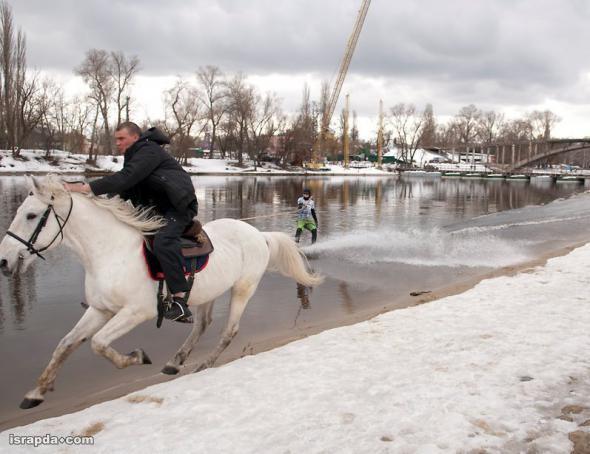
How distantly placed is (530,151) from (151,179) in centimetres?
11851

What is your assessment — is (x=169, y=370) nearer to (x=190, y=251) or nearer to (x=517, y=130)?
(x=190, y=251)

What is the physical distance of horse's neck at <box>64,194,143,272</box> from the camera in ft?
13.9

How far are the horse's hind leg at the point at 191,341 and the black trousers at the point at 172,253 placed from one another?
3.94 feet

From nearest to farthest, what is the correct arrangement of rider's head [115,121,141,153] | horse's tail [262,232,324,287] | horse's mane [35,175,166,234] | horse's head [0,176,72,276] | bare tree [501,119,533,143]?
horse's head [0,176,72,276] → horse's mane [35,175,166,234] → rider's head [115,121,141,153] → horse's tail [262,232,324,287] → bare tree [501,119,533,143]

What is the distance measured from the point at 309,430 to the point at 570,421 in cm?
197

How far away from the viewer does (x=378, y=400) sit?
3.94 metres

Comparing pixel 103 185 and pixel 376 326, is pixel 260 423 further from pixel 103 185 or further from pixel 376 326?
pixel 376 326

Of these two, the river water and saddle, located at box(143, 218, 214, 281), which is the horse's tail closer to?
the river water

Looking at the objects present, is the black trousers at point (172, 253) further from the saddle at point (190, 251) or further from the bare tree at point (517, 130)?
the bare tree at point (517, 130)

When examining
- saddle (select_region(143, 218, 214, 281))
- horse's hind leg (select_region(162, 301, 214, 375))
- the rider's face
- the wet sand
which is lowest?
the wet sand

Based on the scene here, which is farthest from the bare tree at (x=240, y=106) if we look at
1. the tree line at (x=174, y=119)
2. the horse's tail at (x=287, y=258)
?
the horse's tail at (x=287, y=258)

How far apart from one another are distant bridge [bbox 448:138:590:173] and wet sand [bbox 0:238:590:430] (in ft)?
339

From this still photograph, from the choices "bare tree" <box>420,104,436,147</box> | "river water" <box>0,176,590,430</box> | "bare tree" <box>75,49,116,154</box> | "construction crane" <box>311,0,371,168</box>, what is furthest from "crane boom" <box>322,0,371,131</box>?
"river water" <box>0,176,590,430</box>

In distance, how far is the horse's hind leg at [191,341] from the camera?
5.16 m
